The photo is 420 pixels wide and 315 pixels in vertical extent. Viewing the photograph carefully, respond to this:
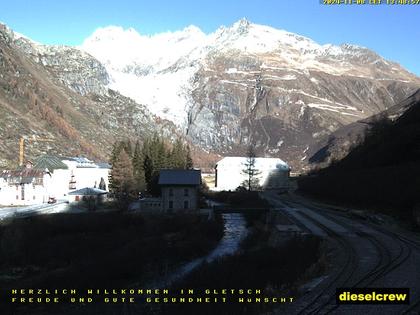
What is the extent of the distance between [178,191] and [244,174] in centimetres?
6828

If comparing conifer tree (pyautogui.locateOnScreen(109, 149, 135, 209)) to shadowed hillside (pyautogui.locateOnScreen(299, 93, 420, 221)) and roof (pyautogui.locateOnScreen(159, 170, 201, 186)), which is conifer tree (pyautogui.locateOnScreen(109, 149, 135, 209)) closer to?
roof (pyautogui.locateOnScreen(159, 170, 201, 186))

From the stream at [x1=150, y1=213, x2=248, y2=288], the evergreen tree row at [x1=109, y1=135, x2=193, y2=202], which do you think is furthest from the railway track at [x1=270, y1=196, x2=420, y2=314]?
the evergreen tree row at [x1=109, y1=135, x2=193, y2=202]

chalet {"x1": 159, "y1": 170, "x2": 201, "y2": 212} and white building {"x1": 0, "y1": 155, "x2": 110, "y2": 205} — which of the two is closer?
chalet {"x1": 159, "y1": 170, "x2": 201, "y2": 212}

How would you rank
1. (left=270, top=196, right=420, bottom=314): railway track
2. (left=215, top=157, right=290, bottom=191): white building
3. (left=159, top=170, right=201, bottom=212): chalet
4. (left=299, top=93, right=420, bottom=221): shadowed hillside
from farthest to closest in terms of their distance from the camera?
(left=215, top=157, right=290, bottom=191): white building → (left=159, top=170, right=201, bottom=212): chalet → (left=299, top=93, right=420, bottom=221): shadowed hillside → (left=270, top=196, right=420, bottom=314): railway track

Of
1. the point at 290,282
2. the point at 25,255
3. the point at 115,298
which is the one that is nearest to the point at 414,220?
the point at 290,282

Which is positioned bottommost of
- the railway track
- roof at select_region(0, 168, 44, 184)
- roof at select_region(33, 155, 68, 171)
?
the railway track

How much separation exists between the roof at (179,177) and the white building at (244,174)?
65278 millimetres

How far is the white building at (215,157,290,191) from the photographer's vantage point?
151 m

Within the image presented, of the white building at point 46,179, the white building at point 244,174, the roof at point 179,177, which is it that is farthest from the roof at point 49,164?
the white building at point 244,174

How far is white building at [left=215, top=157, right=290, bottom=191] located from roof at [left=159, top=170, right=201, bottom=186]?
65.3m

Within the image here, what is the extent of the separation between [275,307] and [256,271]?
11610mm

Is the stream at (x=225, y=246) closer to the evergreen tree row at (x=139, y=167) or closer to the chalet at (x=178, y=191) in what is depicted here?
the chalet at (x=178, y=191)

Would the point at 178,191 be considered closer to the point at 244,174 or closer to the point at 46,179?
the point at 46,179

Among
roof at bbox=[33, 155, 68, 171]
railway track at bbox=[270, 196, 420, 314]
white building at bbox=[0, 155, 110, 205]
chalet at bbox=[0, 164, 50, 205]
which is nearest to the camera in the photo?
railway track at bbox=[270, 196, 420, 314]
